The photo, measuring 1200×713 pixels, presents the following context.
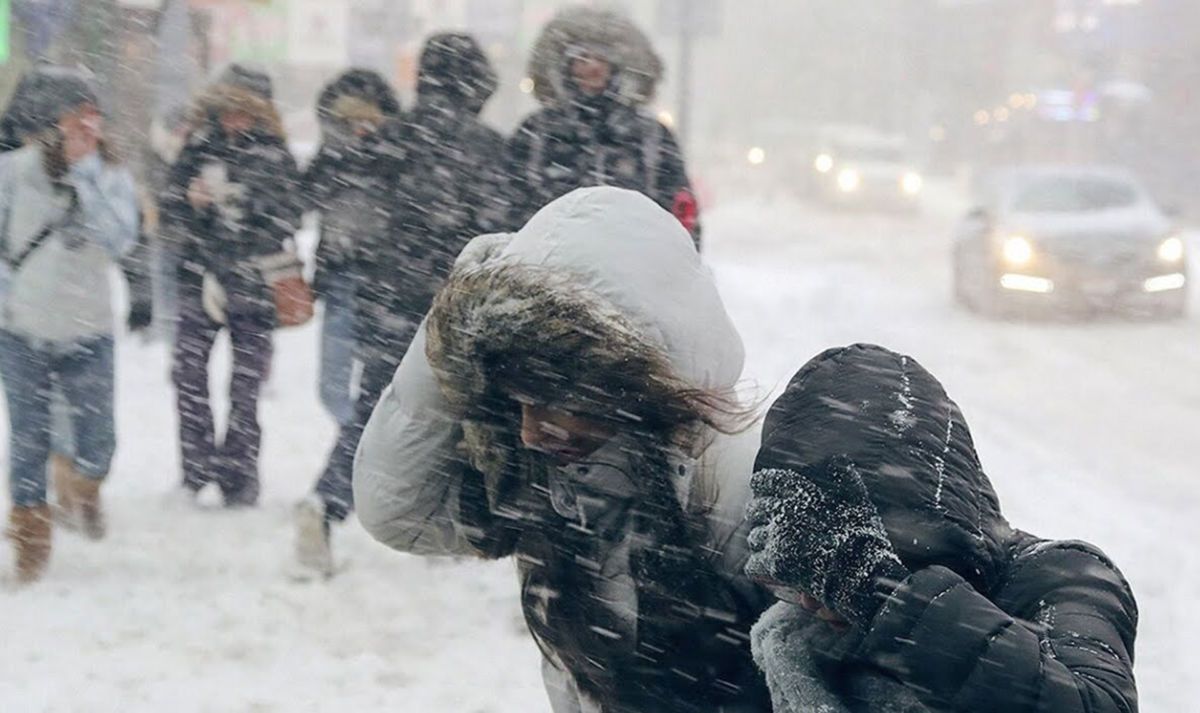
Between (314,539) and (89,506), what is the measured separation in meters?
1.02

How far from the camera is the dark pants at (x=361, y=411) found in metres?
5.20

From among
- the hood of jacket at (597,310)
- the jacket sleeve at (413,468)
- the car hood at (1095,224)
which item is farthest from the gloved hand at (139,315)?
the car hood at (1095,224)

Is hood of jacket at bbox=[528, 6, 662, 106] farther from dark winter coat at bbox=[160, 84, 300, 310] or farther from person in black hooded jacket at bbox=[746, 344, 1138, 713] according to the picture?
person in black hooded jacket at bbox=[746, 344, 1138, 713]

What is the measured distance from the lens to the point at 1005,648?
140 centimetres

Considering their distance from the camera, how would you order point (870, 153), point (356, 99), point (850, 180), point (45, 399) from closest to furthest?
point (45, 399) → point (356, 99) → point (850, 180) → point (870, 153)

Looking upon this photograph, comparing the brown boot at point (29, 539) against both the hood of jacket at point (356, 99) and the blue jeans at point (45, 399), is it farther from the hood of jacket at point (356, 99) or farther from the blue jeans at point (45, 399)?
the hood of jacket at point (356, 99)

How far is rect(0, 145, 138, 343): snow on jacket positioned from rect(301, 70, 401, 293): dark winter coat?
0.78m

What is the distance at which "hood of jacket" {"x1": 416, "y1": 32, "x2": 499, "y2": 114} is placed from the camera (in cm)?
509

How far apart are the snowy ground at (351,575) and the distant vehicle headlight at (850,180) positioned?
20.1 meters

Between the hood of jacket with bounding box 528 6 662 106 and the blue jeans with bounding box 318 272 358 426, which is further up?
the hood of jacket with bounding box 528 6 662 106

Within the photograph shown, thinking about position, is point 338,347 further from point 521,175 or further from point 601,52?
point 601,52

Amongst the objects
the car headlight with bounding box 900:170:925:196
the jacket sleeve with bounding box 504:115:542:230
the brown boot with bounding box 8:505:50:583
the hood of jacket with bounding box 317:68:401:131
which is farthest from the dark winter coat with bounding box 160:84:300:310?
the car headlight with bounding box 900:170:925:196

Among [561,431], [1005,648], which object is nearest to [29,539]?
[561,431]

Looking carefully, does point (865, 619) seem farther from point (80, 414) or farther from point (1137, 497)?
point (1137, 497)
